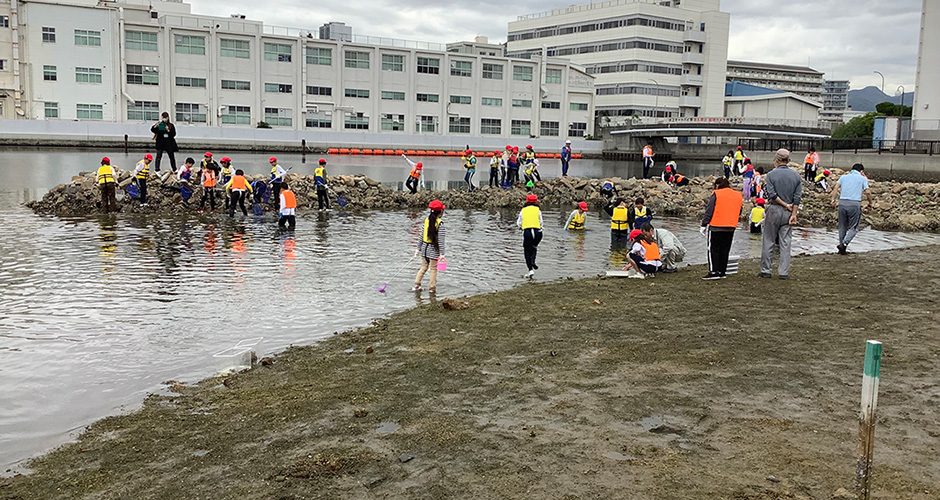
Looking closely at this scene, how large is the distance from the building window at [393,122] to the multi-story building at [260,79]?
0.13 metres

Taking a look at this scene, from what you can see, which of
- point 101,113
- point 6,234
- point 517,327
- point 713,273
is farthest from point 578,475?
point 101,113

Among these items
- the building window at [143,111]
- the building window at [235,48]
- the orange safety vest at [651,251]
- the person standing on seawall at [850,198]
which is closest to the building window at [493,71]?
the building window at [235,48]

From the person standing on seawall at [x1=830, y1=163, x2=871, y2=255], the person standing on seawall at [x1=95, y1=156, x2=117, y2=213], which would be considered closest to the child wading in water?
the person standing on seawall at [x1=830, y1=163, x2=871, y2=255]

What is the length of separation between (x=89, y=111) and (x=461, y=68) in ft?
139

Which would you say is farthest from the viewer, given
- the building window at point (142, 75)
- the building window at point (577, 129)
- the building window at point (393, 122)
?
the building window at point (577, 129)

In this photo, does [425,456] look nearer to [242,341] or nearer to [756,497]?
[756,497]

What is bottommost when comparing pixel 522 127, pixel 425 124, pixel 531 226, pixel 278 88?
pixel 531 226

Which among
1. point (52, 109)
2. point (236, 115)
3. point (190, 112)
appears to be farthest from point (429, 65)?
point (52, 109)

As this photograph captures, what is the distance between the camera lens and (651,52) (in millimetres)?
115250

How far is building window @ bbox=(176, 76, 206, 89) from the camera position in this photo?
3191 inches

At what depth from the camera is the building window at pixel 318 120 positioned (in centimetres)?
8771

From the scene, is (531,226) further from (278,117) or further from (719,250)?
(278,117)

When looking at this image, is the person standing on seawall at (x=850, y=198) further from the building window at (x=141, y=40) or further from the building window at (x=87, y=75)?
the building window at (x=141, y=40)

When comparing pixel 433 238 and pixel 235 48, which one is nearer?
pixel 433 238
